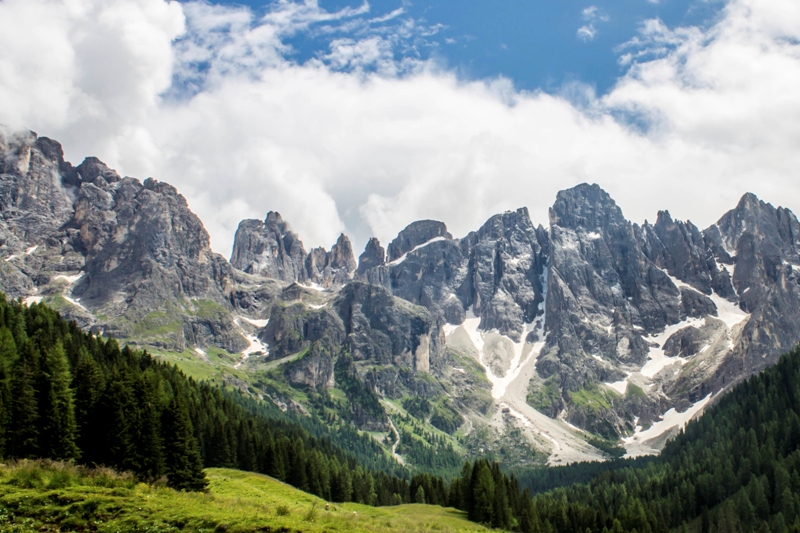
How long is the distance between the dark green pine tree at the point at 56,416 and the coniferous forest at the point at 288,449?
89 mm

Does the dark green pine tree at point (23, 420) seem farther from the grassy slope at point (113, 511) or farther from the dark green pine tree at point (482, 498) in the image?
the dark green pine tree at point (482, 498)

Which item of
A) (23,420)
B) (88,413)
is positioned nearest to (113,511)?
(23,420)

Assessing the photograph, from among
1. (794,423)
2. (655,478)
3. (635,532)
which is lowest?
(635,532)

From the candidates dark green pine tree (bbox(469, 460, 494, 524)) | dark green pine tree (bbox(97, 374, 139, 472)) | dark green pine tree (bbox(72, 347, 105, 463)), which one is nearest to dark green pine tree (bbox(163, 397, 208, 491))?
dark green pine tree (bbox(97, 374, 139, 472))

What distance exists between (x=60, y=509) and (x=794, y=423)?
17591 centimetres

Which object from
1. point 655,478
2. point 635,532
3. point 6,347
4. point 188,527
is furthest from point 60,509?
point 655,478

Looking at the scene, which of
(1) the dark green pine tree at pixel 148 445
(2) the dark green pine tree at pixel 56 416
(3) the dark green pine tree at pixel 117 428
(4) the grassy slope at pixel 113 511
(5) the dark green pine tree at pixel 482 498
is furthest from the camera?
(5) the dark green pine tree at pixel 482 498

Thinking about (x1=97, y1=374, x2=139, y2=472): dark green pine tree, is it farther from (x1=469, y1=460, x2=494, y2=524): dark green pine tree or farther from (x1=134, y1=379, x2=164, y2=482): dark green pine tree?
(x1=469, y1=460, x2=494, y2=524): dark green pine tree

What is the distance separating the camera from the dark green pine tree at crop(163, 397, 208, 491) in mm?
56906

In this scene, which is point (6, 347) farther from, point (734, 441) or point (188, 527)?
point (734, 441)

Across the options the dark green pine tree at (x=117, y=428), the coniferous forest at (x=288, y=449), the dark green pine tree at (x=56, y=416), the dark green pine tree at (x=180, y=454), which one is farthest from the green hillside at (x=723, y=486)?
the dark green pine tree at (x=56, y=416)

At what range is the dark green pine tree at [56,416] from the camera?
52250 mm

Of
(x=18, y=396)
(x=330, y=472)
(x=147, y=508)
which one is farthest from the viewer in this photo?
(x=330, y=472)

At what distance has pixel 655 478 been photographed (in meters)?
170
